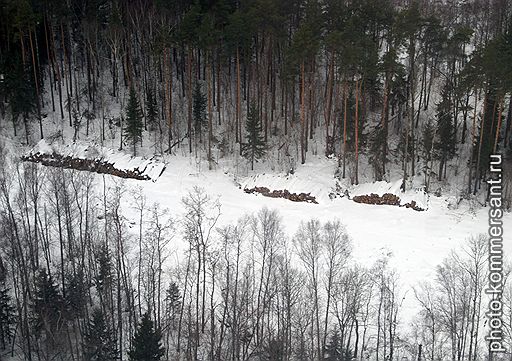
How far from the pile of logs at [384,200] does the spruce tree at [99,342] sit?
18.1m

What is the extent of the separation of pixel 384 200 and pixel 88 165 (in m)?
21.8

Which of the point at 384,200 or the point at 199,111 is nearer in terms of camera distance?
the point at 384,200

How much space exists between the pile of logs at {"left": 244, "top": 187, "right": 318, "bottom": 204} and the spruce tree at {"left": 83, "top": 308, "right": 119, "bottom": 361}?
46.8 ft

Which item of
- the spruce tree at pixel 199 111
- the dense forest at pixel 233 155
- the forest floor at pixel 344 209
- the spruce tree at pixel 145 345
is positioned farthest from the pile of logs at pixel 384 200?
the spruce tree at pixel 145 345

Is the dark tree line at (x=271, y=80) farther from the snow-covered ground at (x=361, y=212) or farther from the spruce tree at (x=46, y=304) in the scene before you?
the spruce tree at (x=46, y=304)

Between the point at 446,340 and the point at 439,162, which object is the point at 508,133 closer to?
the point at 439,162

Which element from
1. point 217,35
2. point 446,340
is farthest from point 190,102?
point 446,340

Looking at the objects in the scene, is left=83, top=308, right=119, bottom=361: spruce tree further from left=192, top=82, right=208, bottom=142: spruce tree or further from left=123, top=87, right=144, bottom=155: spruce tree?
left=192, top=82, right=208, bottom=142: spruce tree

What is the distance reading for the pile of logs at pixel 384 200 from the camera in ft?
116

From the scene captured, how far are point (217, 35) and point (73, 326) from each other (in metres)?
24.2

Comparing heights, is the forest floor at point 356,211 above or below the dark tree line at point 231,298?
above

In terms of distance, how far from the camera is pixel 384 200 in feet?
119

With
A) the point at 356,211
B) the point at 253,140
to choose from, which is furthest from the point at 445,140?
the point at 253,140

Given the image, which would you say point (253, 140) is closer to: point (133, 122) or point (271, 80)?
point (271, 80)
